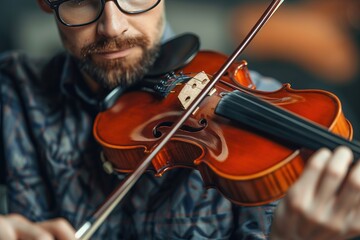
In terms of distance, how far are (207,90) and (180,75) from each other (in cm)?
15

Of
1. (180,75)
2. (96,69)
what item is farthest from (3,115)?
(180,75)

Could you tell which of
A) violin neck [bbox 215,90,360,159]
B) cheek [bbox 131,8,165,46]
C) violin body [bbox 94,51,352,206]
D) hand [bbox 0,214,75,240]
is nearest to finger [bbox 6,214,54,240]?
hand [bbox 0,214,75,240]

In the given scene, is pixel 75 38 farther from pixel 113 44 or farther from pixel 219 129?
Answer: pixel 219 129

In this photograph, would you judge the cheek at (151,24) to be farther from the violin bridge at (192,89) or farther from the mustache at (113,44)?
the violin bridge at (192,89)

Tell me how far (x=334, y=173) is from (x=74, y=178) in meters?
0.52

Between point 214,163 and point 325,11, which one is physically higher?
point 214,163

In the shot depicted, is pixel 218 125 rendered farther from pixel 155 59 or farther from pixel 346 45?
pixel 346 45

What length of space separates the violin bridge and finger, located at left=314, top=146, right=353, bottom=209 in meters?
0.27

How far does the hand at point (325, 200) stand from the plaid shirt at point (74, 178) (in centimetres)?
20

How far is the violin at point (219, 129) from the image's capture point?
0.67 meters

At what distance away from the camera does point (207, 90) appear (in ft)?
2.57

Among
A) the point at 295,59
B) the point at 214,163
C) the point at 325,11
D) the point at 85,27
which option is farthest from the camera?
the point at 325,11

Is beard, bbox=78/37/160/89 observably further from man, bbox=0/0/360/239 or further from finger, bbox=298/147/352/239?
finger, bbox=298/147/352/239

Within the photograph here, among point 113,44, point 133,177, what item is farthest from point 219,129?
point 113,44
